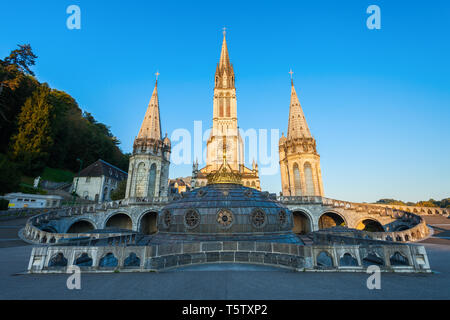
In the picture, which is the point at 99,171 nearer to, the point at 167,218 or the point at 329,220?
the point at 167,218

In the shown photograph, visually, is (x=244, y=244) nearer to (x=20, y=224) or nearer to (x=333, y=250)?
(x=333, y=250)

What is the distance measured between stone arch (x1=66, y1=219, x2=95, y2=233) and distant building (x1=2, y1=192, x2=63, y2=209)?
26.7 ft

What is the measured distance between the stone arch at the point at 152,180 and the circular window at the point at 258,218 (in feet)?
105

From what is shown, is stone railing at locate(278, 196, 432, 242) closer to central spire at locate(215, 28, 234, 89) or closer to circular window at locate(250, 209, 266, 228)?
circular window at locate(250, 209, 266, 228)

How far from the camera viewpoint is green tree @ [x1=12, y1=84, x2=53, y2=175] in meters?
36.0

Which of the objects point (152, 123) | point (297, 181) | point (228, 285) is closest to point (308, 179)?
point (297, 181)

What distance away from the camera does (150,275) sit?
6.72 m

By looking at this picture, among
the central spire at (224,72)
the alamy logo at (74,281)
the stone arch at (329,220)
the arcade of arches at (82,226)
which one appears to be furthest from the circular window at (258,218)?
the central spire at (224,72)

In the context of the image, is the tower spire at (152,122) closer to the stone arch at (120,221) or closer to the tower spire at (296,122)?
the stone arch at (120,221)

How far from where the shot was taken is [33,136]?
127ft

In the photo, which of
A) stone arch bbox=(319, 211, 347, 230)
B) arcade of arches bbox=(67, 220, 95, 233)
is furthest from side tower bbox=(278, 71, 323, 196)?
arcade of arches bbox=(67, 220, 95, 233)

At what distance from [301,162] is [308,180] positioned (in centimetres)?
372

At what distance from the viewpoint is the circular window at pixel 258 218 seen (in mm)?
11148
